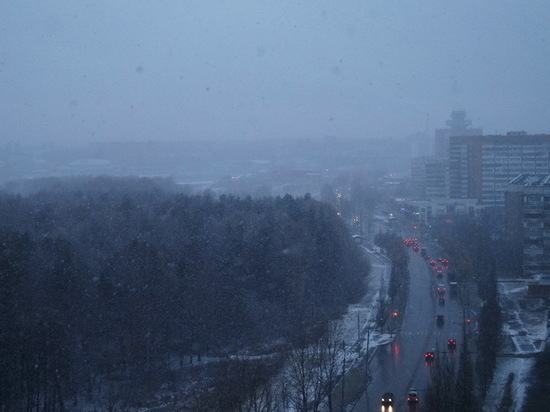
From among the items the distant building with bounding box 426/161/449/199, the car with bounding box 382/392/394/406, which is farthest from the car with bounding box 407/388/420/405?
the distant building with bounding box 426/161/449/199

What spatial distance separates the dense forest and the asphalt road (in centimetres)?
82

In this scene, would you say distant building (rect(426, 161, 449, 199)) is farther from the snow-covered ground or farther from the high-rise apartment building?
the snow-covered ground

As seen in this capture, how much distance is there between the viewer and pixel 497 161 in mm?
22922

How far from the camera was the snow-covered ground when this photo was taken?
6004 mm

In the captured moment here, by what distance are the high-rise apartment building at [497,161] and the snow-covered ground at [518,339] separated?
39.1 feet

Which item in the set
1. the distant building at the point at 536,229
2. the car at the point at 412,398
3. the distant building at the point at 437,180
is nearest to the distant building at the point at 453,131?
the distant building at the point at 437,180

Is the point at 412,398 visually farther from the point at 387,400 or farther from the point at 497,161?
the point at 497,161

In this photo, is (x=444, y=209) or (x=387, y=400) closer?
(x=387, y=400)

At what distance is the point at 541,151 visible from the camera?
22.3 meters

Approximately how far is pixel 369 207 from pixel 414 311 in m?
13.9

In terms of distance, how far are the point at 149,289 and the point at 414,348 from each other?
10.4ft

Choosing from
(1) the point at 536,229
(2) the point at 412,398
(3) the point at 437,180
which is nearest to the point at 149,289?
(2) the point at 412,398

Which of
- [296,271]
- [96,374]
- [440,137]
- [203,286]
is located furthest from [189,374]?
[440,137]

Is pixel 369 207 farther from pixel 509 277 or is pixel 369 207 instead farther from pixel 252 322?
pixel 252 322
